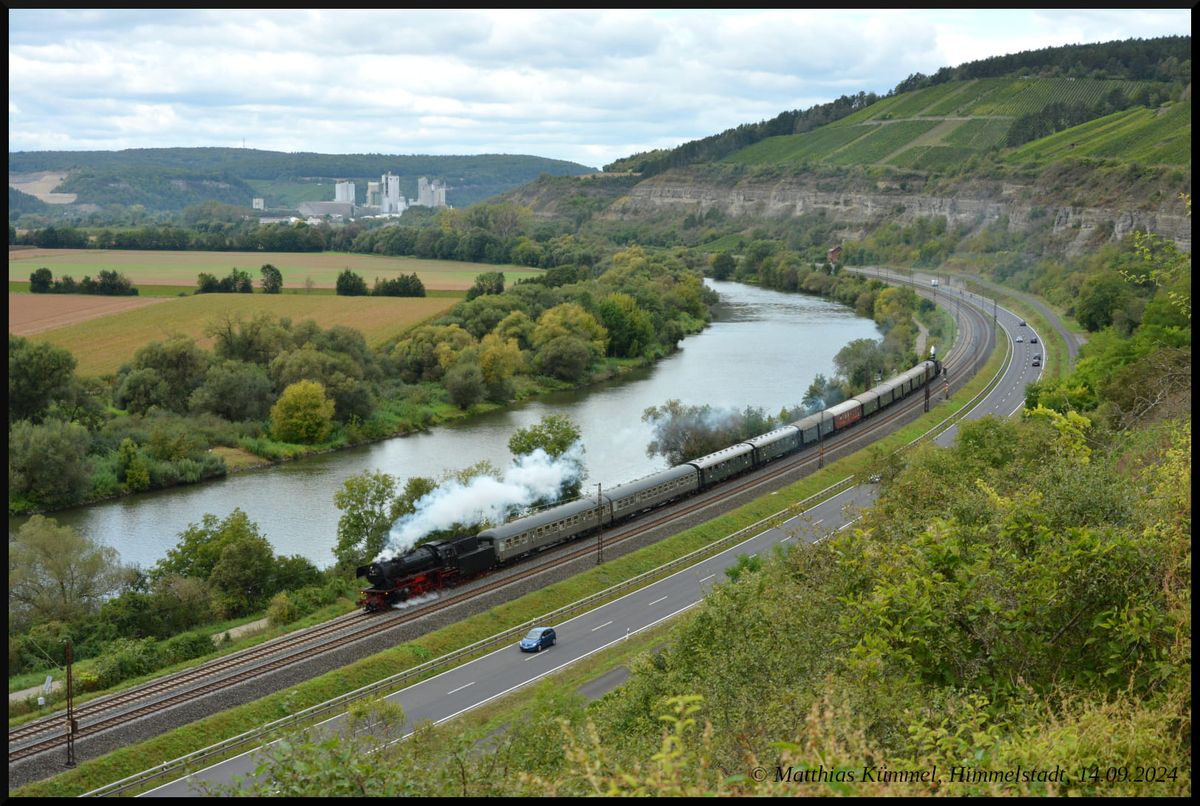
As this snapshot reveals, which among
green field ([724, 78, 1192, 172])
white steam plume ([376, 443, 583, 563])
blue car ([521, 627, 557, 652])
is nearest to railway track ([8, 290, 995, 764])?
white steam plume ([376, 443, 583, 563])

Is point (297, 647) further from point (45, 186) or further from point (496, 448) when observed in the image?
point (45, 186)

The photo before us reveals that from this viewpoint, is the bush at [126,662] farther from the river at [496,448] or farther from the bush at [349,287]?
the bush at [349,287]

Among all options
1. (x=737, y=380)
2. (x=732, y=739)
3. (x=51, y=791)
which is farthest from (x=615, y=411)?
(x=732, y=739)

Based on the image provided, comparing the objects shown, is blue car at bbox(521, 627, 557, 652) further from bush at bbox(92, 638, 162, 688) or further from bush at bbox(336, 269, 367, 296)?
bush at bbox(336, 269, 367, 296)

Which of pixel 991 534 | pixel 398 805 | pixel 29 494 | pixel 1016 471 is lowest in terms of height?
pixel 29 494

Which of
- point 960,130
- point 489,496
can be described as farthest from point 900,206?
point 489,496

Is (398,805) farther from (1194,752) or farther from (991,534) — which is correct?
(991,534)
